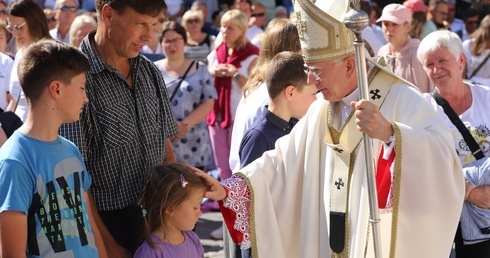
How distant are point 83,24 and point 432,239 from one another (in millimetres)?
4779

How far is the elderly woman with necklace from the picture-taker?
5148 millimetres

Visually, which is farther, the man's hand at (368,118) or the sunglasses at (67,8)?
the sunglasses at (67,8)

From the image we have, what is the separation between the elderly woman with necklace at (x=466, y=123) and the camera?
515 cm

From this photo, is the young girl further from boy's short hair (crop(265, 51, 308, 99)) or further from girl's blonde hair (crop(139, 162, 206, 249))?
Result: boy's short hair (crop(265, 51, 308, 99))

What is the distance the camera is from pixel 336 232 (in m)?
4.25

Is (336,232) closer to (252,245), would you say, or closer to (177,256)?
(252,245)

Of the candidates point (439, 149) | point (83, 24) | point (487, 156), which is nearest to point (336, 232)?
point (439, 149)

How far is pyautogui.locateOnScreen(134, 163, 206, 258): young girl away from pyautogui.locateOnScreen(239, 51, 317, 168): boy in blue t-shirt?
2.73ft

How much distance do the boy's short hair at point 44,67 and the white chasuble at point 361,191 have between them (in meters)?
1.11

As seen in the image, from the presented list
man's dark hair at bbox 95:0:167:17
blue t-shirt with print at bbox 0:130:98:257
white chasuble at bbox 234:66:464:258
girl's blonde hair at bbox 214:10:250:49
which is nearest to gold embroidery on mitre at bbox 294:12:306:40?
white chasuble at bbox 234:66:464:258

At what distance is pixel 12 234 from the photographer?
3430 mm

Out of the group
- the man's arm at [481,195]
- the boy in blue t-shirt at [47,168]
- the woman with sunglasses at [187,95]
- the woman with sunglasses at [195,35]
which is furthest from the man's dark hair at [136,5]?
the woman with sunglasses at [195,35]

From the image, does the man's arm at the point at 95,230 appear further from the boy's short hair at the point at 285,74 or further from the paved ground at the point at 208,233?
the paved ground at the point at 208,233

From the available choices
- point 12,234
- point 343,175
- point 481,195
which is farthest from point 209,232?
point 12,234
